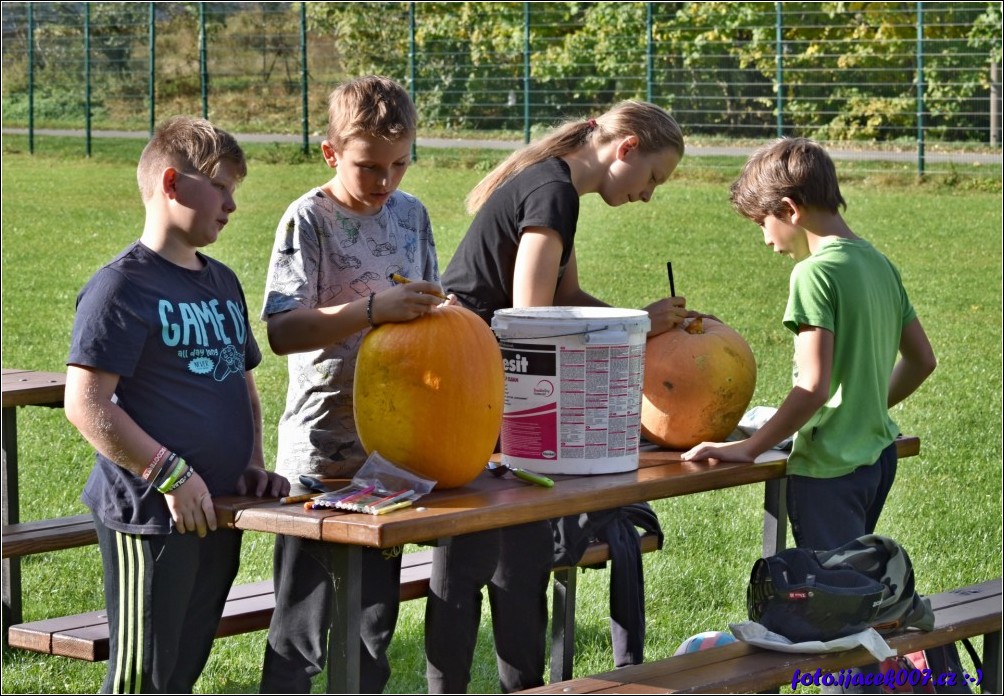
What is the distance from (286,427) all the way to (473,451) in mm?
750

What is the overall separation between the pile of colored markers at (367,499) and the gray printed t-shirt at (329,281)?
560 millimetres

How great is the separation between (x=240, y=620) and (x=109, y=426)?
1114 mm

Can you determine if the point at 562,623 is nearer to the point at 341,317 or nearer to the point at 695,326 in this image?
the point at 695,326

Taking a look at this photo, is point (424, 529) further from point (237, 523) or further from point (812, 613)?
point (812, 613)

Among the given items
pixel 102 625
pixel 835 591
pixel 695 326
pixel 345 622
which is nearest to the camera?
pixel 345 622

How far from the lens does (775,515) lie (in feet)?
12.4

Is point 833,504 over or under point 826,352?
under

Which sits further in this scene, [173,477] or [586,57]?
[586,57]

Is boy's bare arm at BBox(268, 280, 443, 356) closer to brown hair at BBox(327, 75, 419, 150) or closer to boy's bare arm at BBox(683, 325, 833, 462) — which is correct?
brown hair at BBox(327, 75, 419, 150)

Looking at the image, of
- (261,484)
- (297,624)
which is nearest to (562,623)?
(297,624)

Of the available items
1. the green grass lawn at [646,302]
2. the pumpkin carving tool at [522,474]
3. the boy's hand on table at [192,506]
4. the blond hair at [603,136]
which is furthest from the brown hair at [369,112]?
the green grass lawn at [646,302]

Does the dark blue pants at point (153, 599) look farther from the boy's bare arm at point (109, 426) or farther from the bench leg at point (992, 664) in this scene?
the bench leg at point (992, 664)

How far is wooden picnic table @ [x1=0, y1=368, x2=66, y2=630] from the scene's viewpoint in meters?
4.49

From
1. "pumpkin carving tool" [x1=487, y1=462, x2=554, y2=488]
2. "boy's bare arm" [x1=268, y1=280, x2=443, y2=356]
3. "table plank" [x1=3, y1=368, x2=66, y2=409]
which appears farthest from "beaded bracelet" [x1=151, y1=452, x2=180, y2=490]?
"table plank" [x1=3, y1=368, x2=66, y2=409]
